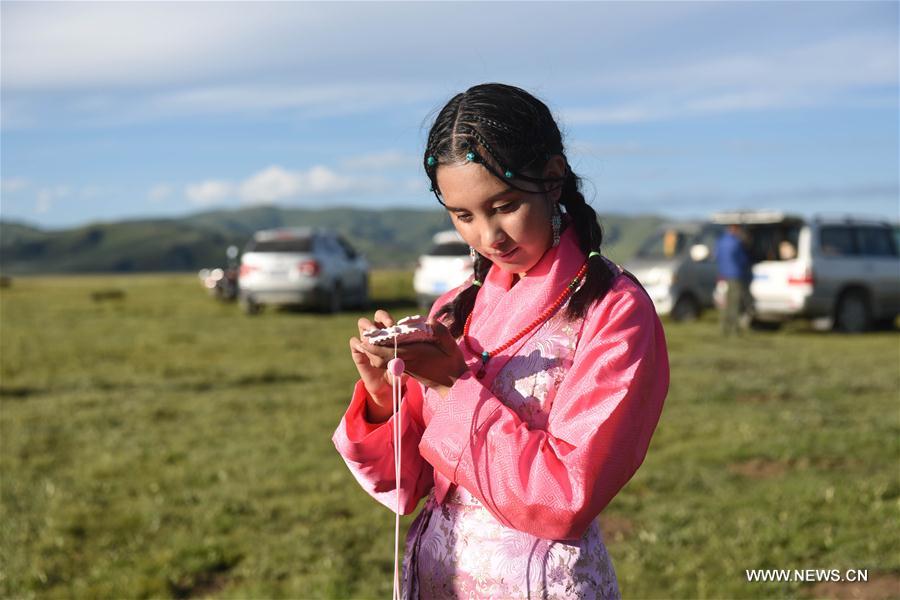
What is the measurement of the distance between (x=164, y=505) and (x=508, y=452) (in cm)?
519

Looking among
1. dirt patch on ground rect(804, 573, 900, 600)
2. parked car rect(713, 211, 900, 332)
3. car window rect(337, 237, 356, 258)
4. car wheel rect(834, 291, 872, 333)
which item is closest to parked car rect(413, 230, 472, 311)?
car window rect(337, 237, 356, 258)

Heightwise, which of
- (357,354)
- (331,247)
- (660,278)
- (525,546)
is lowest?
(660,278)

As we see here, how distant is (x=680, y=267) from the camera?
62.3ft

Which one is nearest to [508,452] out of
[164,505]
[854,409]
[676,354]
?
[164,505]

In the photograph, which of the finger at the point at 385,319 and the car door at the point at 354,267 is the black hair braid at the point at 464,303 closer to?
the finger at the point at 385,319

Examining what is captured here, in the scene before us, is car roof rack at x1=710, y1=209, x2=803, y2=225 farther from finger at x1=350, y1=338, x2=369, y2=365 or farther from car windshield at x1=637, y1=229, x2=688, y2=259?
finger at x1=350, y1=338, x2=369, y2=365

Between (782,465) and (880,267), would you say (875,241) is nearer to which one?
(880,267)

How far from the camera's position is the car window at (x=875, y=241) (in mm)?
18297

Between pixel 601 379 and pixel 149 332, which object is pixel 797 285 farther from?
pixel 601 379

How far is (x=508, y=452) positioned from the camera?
1.96 m

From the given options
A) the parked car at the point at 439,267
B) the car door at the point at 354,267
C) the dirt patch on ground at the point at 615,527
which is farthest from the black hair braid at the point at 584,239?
the car door at the point at 354,267

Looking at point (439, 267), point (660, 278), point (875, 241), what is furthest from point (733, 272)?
point (439, 267)

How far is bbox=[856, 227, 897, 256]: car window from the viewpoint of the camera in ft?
60.0

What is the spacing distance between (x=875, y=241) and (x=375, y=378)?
1800 centimetres
